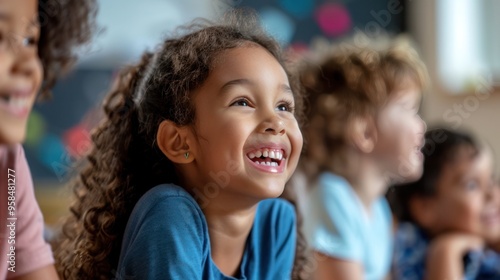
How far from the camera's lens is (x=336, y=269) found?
0.92 metres

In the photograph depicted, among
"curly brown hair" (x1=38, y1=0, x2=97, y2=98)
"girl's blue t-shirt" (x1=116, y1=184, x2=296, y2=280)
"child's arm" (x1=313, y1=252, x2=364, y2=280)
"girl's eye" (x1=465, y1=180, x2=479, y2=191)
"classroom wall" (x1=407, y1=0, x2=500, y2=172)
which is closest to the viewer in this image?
"girl's blue t-shirt" (x1=116, y1=184, x2=296, y2=280)

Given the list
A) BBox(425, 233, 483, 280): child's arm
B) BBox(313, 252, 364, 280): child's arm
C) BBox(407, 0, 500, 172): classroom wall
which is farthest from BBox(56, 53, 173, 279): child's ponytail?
BBox(407, 0, 500, 172): classroom wall

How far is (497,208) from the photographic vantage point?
1.03m

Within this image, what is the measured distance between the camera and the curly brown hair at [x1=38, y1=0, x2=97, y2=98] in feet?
1.93

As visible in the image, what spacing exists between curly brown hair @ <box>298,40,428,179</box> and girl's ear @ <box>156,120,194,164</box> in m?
0.46

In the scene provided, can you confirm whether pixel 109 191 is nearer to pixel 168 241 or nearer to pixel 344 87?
pixel 168 241

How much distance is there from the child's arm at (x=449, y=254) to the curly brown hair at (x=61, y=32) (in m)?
0.63

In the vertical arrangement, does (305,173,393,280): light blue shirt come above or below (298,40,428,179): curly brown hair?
below

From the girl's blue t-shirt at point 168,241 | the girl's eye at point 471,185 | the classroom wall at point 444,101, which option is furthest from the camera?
the classroom wall at point 444,101

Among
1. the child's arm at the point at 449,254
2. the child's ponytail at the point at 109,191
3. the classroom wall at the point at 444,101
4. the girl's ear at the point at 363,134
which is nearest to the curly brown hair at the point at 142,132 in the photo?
the child's ponytail at the point at 109,191

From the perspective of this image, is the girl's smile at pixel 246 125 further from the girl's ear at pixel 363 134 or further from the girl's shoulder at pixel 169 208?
the girl's ear at pixel 363 134

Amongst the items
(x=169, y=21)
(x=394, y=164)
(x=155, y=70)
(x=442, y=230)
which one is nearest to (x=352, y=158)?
(x=394, y=164)

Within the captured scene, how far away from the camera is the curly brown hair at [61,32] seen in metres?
0.59

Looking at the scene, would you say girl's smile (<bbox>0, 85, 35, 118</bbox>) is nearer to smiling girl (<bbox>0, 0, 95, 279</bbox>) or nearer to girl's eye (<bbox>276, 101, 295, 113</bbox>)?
smiling girl (<bbox>0, 0, 95, 279</bbox>)
